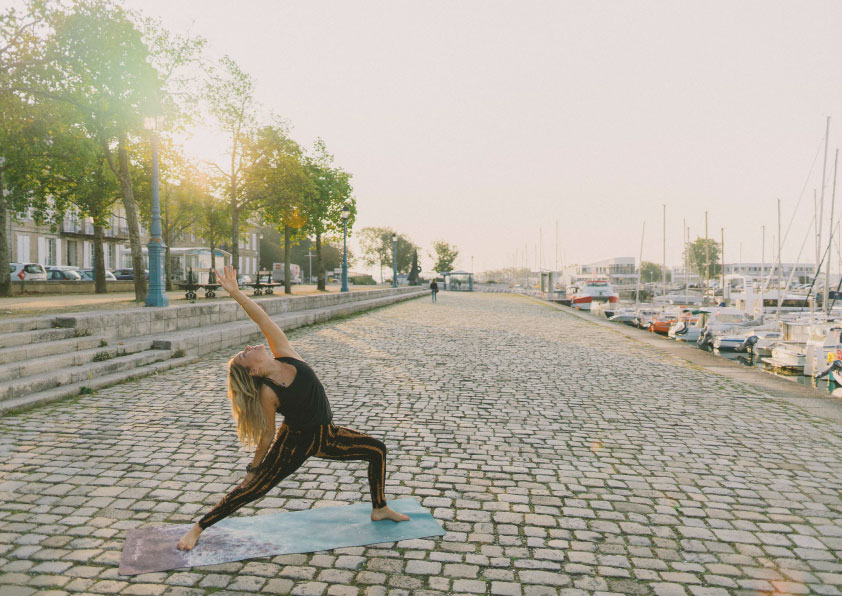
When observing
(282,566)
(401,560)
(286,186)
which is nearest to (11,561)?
(282,566)

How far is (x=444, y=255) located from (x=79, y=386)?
98.3 m

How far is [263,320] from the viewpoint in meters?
3.71

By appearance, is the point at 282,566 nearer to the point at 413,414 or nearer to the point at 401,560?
the point at 401,560

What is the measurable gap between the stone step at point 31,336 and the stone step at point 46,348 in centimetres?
8

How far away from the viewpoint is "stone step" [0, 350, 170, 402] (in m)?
6.97

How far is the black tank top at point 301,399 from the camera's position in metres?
3.31

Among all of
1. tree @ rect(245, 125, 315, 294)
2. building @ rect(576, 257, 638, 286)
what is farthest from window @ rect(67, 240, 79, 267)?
building @ rect(576, 257, 638, 286)

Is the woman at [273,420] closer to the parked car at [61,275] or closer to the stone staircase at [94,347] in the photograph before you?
the stone staircase at [94,347]

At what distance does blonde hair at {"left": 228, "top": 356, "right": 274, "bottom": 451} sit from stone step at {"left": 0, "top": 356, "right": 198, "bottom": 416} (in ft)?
15.9

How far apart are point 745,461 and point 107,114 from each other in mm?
15233

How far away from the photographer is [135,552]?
3.33 metres

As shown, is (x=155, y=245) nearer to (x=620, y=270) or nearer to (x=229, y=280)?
(x=229, y=280)

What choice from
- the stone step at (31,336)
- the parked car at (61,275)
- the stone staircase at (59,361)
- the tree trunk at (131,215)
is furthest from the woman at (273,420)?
the parked car at (61,275)

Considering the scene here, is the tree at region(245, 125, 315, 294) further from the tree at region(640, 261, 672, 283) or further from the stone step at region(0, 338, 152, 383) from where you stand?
the tree at region(640, 261, 672, 283)
